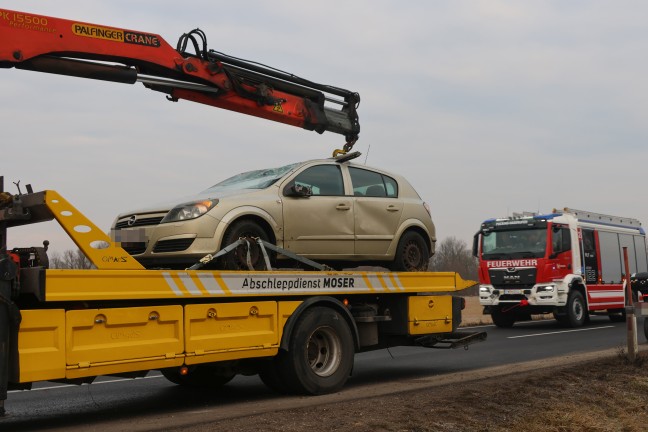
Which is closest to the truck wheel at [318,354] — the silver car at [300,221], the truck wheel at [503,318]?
the silver car at [300,221]

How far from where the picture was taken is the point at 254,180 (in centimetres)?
968

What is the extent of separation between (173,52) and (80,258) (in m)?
2.66

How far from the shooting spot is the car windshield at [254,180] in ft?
31.0

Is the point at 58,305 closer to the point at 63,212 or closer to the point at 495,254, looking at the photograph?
the point at 63,212

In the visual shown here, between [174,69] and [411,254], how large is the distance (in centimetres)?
391

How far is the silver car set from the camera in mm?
8445

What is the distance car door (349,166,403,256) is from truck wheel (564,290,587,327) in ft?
36.0

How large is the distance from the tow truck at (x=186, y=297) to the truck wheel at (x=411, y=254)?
0.85 ft

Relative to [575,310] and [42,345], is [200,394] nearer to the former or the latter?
[42,345]

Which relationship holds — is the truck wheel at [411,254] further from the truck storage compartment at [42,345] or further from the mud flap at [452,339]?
the truck storage compartment at [42,345]

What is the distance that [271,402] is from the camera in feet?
28.2

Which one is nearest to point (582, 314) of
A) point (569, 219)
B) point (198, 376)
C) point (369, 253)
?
point (569, 219)

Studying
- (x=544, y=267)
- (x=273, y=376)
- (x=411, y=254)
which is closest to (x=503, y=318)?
(x=544, y=267)

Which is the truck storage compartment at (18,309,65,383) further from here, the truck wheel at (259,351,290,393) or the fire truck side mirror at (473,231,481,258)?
the fire truck side mirror at (473,231,481,258)
